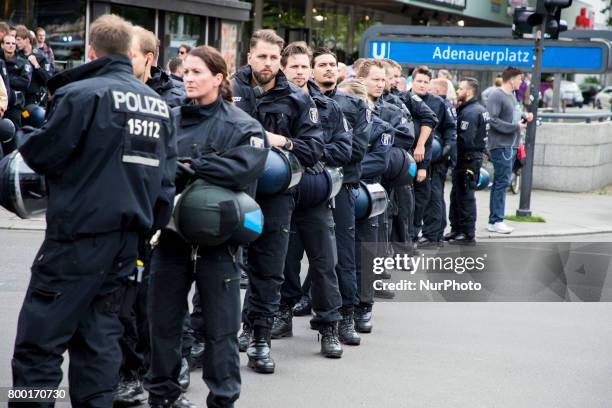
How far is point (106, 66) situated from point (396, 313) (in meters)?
4.73

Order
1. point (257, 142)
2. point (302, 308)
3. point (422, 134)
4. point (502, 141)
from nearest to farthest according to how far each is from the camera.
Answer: point (257, 142) → point (302, 308) → point (422, 134) → point (502, 141)

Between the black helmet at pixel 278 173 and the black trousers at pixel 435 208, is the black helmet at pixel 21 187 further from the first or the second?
the black trousers at pixel 435 208

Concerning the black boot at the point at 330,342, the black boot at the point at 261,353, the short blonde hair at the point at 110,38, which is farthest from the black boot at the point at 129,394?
the short blonde hair at the point at 110,38

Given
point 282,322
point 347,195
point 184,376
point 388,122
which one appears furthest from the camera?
point 388,122

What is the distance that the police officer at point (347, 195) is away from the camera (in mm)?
7594

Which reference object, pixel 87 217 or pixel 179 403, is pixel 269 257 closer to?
pixel 179 403

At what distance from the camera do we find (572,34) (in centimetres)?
1841

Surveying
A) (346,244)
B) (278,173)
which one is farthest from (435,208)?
(278,173)

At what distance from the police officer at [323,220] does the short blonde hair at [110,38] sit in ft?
7.62

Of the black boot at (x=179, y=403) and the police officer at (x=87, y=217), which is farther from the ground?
the police officer at (x=87, y=217)

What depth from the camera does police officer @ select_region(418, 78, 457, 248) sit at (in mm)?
12133

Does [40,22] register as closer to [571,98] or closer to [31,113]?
[31,113]

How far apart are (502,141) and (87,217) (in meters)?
9.90

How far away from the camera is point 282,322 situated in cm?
773
